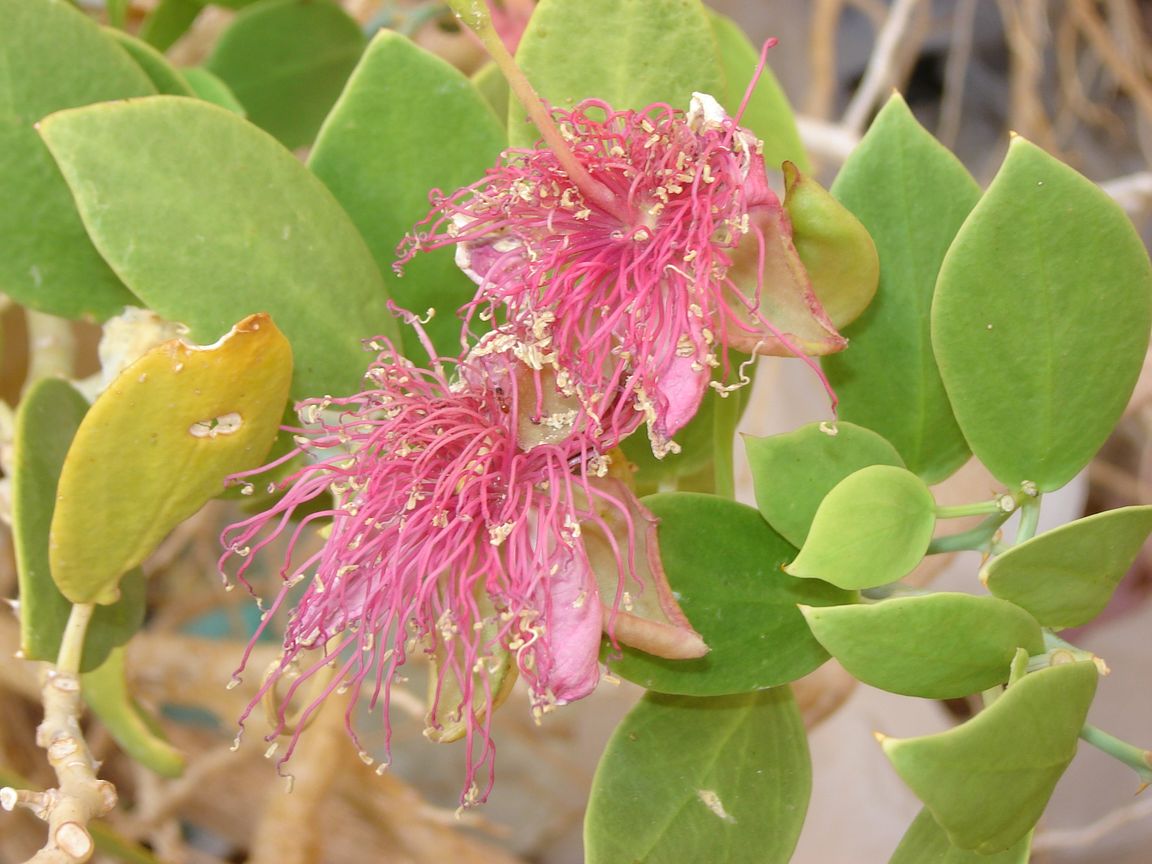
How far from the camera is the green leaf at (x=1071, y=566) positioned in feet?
1.36

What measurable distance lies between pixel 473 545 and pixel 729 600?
113 millimetres

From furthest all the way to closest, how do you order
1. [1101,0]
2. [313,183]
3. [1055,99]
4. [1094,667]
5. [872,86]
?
1. [1055,99]
2. [1101,0]
3. [872,86]
4. [313,183]
5. [1094,667]

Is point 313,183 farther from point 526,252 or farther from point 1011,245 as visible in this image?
point 1011,245

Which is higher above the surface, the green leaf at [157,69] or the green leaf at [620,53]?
the green leaf at [620,53]

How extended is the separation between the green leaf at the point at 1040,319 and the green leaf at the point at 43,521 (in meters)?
0.39

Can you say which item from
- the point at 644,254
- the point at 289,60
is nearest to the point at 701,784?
the point at 644,254

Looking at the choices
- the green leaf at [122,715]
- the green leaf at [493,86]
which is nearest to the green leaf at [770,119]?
the green leaf at [493,86]

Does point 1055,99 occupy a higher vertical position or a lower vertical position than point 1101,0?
lower

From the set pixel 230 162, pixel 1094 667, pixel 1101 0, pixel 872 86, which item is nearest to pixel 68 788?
pixel 230 162

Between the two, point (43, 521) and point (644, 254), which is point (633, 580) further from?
point (43, 521)

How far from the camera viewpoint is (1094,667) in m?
0.40

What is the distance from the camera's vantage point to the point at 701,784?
0.49 meters

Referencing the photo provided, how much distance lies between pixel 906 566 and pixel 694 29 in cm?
24

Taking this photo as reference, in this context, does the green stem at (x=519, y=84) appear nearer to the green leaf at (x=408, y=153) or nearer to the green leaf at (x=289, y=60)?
the green leaf at (x=408, y=153)
